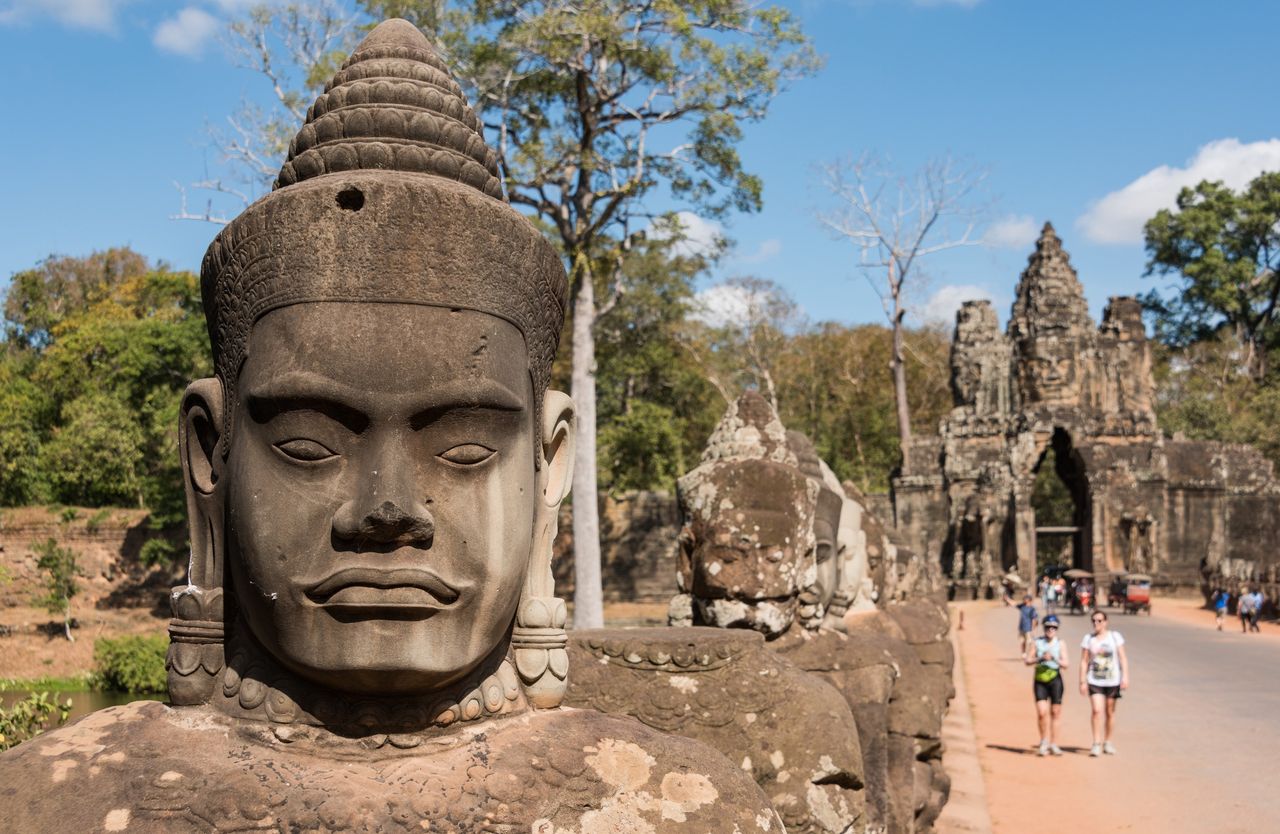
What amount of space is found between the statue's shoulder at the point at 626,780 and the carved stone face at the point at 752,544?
6.18 feet

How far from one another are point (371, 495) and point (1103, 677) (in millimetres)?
8802

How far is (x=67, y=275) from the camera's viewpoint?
1629 inches

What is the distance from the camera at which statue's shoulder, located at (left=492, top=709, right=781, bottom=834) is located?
2.17 m

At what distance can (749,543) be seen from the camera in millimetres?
4246

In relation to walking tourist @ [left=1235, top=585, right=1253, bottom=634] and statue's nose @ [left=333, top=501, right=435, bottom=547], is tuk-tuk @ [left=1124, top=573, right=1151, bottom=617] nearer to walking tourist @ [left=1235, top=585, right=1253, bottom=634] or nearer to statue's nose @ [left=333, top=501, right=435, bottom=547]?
walking tourist @ [left=1235, top=585, right=1253, bottom=634]

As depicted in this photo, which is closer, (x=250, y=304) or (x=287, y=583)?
(x=287, y=583)

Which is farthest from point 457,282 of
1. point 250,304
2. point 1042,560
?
point 1042,560

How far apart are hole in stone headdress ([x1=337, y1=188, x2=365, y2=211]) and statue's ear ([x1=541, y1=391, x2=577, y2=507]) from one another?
23.7 inches

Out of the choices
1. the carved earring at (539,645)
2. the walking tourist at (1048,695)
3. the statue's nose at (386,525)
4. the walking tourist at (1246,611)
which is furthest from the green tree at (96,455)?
the statue's nose at (386,525)

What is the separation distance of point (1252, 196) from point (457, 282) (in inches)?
2094

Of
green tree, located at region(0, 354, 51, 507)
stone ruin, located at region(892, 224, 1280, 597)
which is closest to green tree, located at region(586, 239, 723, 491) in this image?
stone ruin, located at region(892, 224, 1280, 597)

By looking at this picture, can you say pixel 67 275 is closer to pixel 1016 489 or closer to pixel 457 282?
pixel 1016 489

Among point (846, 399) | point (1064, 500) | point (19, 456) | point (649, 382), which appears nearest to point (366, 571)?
point (19, 456)

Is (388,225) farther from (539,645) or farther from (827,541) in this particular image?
(827,541)
